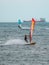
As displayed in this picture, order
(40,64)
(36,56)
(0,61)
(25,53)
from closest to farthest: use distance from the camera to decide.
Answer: (40,64)
(0,61)
(36,56)
(25,53)

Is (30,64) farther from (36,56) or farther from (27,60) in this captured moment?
(36,56)

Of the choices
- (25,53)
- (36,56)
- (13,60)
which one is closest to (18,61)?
(13,60)

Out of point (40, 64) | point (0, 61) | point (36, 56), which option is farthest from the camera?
point (36, 56)

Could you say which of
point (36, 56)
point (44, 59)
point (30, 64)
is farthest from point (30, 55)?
point (30, 64)

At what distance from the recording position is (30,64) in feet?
124

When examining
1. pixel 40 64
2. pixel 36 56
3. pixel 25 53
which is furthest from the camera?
pixel 25 53

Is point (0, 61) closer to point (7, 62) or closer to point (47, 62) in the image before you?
point (7, 62)

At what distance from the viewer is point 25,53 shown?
47.7 metres

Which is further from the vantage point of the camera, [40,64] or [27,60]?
[27,60]

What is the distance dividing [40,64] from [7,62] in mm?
3613

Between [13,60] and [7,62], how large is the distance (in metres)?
1.40

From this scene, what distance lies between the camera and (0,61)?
40.4 metres

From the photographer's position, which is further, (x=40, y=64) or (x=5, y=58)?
(x=5, y=58)

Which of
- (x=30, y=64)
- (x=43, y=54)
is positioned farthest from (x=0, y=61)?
A: (x=43, y=54)
